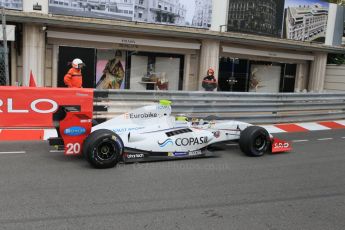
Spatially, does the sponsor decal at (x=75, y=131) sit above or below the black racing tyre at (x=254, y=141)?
above

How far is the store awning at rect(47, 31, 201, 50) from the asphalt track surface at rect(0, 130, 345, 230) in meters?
6.58

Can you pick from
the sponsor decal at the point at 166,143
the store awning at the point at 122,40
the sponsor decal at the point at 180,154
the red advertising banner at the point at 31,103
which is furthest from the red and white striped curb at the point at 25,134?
the store awning at the point at 122,40

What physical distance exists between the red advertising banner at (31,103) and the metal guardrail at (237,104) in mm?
750

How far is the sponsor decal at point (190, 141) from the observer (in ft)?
24.1

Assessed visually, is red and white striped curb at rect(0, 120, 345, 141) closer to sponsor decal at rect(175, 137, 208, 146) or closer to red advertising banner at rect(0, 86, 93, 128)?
red advertising banner at rect(0, 86, 93, 128)

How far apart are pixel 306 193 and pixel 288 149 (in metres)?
2.63

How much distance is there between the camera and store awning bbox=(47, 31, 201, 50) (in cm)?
1389

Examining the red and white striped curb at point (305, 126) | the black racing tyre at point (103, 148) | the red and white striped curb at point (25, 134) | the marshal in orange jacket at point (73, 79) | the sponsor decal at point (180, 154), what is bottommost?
the red and white striped curb at point (25, 134)

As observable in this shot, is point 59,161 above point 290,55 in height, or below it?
below

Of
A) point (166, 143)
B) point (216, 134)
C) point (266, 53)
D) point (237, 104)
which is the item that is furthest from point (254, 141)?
point (266, 53)

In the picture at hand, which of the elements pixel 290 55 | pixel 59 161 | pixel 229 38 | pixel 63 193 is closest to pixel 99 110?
Answer: pixel 59 161

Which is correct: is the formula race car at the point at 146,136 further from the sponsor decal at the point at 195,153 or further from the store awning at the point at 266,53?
the store awning at the point at 266,53

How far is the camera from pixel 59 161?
23.1 ft

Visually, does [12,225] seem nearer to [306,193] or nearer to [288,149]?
[306,193]
